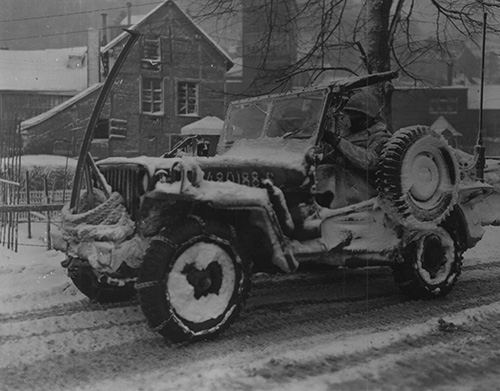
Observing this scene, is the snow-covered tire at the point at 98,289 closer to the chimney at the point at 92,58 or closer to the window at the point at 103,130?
the window at the point at 103,130

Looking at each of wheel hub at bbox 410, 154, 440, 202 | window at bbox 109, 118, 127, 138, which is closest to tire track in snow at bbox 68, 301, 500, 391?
wheel hub at bbox 410, 154, 440, 202

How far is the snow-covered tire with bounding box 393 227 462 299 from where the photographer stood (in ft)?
18.6

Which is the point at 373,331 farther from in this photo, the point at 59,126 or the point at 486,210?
the point at 59,126

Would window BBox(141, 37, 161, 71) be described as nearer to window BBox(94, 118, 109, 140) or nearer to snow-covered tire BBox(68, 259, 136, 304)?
window BBox(94, 118, 109, 140)

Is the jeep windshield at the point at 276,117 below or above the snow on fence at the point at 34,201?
above

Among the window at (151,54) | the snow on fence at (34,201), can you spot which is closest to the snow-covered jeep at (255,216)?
the snow on fence at (34,201)

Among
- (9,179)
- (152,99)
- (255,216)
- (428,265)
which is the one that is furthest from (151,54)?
(255,216)

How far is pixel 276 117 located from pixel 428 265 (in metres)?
2.12

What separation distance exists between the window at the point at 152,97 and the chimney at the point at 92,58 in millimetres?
1899

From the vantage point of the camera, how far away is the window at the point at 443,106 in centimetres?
2723

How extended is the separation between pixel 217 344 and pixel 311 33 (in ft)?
26.5

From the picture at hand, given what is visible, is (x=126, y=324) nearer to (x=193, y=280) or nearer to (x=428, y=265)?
(x=193, y=280)

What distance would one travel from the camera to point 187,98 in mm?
15438

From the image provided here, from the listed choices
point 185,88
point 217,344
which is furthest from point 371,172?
point 185,88
